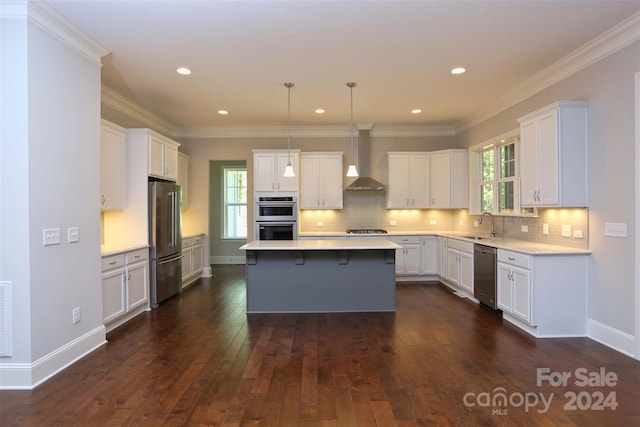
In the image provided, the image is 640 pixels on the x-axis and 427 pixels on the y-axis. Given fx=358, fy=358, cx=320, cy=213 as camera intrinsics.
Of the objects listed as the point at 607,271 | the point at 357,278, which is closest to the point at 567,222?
the point at 607,271

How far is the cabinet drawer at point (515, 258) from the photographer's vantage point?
3789mm

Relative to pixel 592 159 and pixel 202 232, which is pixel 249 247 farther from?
pixel 592 159

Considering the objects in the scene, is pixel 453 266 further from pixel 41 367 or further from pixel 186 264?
pixel 41 367

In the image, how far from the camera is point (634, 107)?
126 inches

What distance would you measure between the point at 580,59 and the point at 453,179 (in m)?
3.03

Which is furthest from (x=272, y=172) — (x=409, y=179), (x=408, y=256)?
(x=408, y=256)

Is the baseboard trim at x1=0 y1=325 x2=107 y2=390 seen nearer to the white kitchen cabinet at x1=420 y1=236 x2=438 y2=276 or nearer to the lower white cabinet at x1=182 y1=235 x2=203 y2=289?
the lower white cabinet at x1=182 y1=235 x2=203 y2=289

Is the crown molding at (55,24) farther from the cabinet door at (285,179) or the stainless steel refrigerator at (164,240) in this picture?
the cabinet door at (285,179)

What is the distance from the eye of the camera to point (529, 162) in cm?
422

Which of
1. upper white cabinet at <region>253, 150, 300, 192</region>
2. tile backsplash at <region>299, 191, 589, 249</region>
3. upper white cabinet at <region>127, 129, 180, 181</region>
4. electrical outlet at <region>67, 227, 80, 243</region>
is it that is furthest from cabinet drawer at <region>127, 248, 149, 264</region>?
tile backsplash at <region>299, 191, 589, 249</region>

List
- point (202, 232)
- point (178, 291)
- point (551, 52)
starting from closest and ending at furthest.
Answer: point (551, 52) < point (178, 291) < point (202, 232)

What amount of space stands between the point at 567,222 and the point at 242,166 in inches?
283

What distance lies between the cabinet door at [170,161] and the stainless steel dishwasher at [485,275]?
4.68 m

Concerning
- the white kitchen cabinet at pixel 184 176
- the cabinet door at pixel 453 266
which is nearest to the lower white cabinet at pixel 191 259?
the white kitchen cabinet at pixel 184 176
